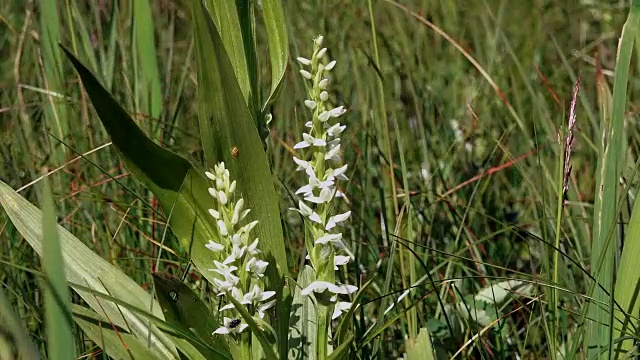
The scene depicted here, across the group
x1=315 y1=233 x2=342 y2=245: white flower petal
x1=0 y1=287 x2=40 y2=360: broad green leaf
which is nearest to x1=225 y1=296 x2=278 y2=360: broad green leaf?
x1=315 y1=233 x2=342 y2=245: white flower petal

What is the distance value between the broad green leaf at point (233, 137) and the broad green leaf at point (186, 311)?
110 mm

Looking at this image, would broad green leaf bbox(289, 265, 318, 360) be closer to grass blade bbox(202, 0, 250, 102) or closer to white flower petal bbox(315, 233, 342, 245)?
white flower petal bbox(315, 233, 342, 245)

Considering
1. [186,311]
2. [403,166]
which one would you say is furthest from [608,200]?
[186,311]

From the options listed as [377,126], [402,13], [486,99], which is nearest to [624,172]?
[377,126]

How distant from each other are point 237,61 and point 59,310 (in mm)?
639

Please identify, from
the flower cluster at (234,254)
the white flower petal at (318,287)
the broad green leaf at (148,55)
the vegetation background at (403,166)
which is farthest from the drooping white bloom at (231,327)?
the broad green leaf at (148,55)

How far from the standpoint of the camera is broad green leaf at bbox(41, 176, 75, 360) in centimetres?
82

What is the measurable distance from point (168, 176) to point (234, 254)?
19 cm

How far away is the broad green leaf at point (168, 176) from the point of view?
1.25 m

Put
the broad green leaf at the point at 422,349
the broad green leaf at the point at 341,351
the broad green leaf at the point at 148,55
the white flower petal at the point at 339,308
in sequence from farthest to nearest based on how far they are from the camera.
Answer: the broad green leaf at the point at 148,55 → the white flower petal at the point at 339,308 → the broad green leaf at the point at 341,351 → the broad green leaf at the point at 422,349

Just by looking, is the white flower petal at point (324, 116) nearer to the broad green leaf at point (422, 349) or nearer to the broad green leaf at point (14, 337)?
the broad green leaf at point (422, 349)

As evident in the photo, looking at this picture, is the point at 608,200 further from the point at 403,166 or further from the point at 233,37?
the point at 233,37

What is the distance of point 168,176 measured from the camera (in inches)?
51.6

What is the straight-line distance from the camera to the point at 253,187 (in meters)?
1.35
